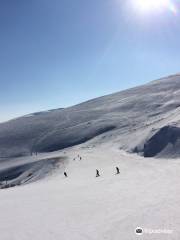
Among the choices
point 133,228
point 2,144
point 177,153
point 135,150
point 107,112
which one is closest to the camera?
point 133,228

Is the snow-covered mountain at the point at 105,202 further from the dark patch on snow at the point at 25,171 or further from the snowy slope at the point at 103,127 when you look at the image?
the snowy slope at the point at 103,127

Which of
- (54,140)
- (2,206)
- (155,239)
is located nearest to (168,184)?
(2,206)

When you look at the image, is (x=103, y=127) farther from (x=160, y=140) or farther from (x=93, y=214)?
(x=93, y=214)

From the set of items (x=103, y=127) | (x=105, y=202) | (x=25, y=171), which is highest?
(x=103, y=127)

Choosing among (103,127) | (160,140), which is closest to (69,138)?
(103,127)

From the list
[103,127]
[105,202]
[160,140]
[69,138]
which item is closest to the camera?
[105,202]

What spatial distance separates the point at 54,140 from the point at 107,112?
99.9ft

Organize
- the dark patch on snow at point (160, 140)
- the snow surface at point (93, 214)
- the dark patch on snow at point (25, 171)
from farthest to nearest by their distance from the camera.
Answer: the dark patch on snow at point (25, 171), the dark patch on snow at point (160, 140), the snow surface at point (93, 214)

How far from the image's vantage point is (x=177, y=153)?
49875 mm

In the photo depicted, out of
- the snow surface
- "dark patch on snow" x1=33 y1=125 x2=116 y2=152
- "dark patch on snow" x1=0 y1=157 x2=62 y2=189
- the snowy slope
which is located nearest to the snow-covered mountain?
the snow surface

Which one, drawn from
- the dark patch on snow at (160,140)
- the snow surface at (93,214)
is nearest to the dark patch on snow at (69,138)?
the dark patch on snow at (160,140)

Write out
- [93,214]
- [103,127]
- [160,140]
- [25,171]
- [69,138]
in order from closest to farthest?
[93,214], [160,140], [25,171], [103,127], [69,138]

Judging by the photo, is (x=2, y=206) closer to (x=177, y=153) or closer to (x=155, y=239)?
(x=155, y=239)

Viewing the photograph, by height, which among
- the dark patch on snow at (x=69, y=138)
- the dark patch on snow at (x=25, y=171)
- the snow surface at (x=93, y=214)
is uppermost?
the dark patch on snow at (x=69, y=138)
